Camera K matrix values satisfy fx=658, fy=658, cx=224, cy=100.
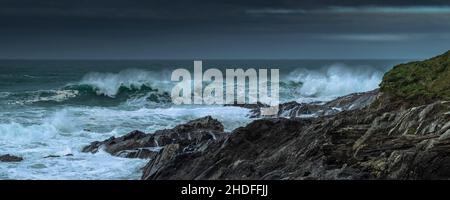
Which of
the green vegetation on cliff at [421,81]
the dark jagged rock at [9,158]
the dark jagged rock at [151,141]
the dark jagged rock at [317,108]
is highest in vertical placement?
the green vegetation on cliff at [421,81]

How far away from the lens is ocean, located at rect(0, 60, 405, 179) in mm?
11836

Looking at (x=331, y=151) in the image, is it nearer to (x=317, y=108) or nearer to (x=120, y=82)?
(x=317, y=108)

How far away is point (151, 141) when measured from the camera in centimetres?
1424

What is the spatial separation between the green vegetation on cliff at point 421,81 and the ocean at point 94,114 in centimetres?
490

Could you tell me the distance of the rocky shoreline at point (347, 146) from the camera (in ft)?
23.0

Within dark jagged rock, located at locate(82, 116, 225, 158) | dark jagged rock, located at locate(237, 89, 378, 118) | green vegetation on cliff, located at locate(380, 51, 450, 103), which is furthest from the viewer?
dark jagged rock, located at locate(237, 89, 378, 118)

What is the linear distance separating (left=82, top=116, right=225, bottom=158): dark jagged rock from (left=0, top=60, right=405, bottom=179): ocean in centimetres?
46

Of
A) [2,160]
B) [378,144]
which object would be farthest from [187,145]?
[378,144]

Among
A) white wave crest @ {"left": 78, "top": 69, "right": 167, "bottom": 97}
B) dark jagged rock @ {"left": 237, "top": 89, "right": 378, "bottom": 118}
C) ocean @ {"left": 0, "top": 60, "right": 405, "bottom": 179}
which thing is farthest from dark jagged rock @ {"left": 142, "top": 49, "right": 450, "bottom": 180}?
white wave crest @ {"left": 78, "top": 69, "right": 167, "bottom": 97}

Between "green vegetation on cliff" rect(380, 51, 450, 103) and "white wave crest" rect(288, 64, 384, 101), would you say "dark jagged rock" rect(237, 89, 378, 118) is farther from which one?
"white wave crest" rect(288, 64, 384, 101)

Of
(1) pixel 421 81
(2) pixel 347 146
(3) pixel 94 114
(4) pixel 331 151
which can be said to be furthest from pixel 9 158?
(3) pixel 94 114

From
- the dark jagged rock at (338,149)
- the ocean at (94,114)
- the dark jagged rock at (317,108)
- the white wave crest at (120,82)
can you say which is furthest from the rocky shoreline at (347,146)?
the white wave crest at (120,82)

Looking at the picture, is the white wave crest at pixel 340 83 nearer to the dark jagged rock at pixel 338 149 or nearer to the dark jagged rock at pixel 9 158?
the dark jagged rock at pixel 9 158
